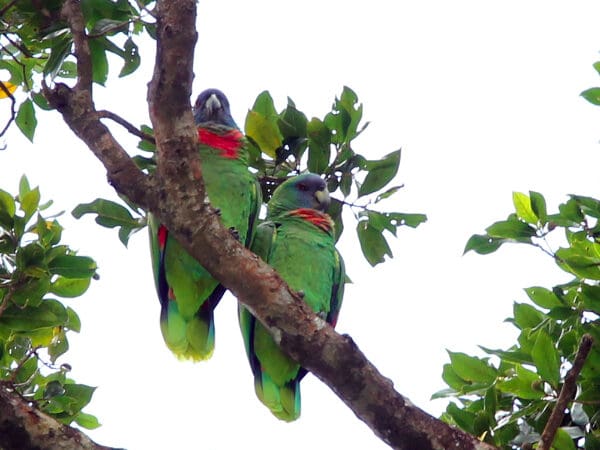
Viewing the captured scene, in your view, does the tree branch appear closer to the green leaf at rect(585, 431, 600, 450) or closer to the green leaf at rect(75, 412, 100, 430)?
the green leaf at rect(75, 412, 100, 430)

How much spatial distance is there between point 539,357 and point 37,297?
2.02m

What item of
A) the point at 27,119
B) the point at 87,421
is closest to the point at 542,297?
the point at 87,421

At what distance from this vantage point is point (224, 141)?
4.43 metres

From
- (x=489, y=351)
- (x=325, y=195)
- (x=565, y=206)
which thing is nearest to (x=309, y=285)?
(x=325, y=195)

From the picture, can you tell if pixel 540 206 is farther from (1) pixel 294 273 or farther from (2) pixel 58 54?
(2) pixel 58 54

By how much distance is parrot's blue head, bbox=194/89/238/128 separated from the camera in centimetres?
479

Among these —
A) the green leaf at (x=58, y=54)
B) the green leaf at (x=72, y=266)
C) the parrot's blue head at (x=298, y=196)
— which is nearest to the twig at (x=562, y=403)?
the green leaf at (x=72, y=266)

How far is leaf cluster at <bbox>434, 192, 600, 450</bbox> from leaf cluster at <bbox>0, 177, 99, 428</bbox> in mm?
1716

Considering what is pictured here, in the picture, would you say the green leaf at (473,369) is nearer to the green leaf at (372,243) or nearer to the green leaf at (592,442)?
the green leaf at (592,442)

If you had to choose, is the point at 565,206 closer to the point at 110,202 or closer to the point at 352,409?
the point at 352,409

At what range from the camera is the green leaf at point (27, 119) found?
4.44 meters

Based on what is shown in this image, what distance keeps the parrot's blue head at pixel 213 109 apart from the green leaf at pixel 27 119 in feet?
2.83

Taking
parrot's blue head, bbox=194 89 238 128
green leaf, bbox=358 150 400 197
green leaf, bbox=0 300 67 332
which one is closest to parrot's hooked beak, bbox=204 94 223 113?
parrot's blue head, bbox=194 89 238 128

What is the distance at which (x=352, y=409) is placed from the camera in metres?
2.94
